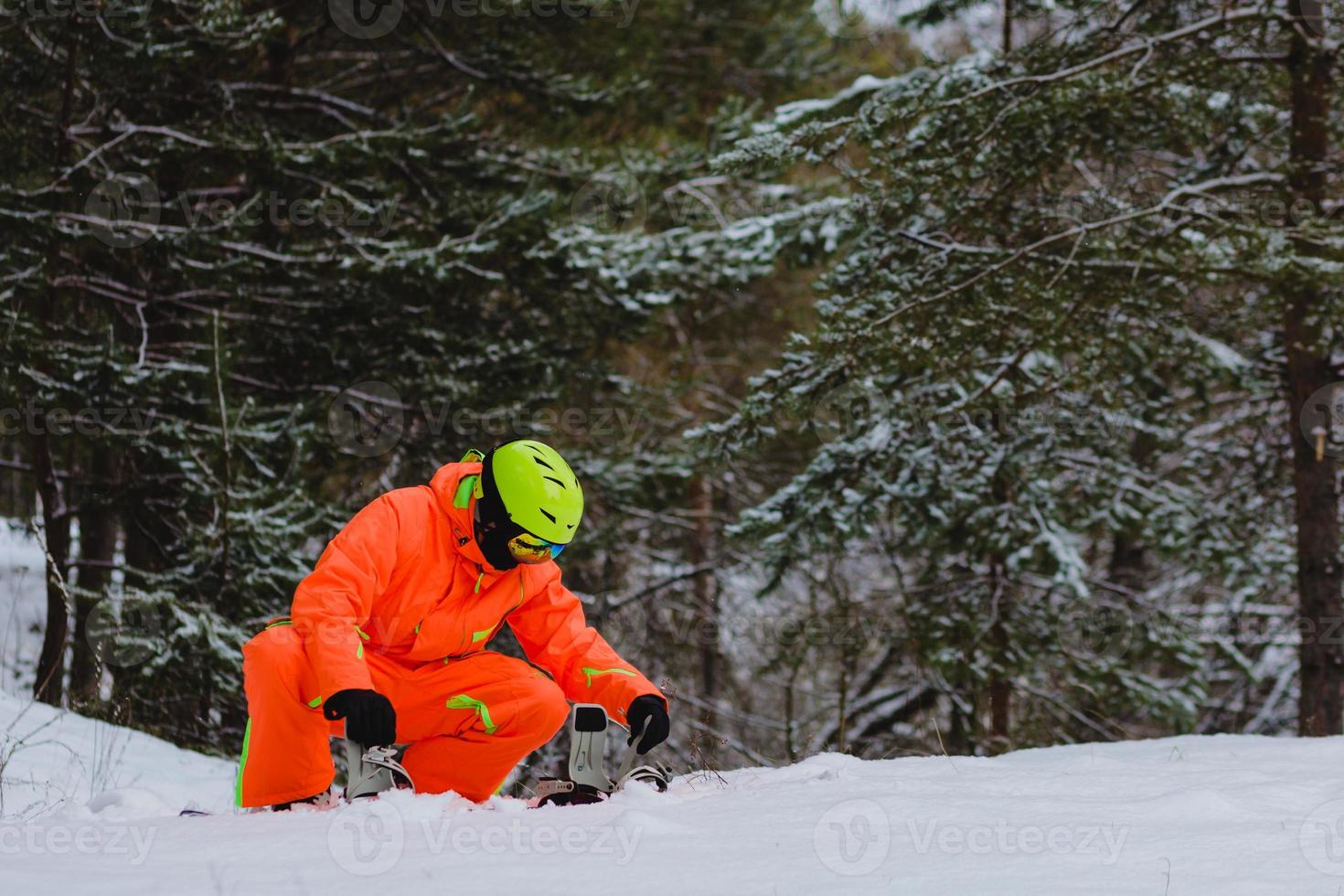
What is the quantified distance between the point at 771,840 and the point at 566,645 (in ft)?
4.89

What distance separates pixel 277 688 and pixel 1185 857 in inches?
105

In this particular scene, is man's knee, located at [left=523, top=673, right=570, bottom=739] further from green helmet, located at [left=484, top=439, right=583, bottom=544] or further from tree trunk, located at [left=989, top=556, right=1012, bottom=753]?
tree trunk, located at [left=989, top=556, right=1012, bottom=753]

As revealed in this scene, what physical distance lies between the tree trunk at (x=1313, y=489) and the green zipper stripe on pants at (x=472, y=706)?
561cm

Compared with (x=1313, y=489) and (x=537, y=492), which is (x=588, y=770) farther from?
(x=1313, y=489)

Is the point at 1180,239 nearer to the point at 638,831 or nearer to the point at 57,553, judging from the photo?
the point at 638,831

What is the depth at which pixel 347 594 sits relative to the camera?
11.3 ft

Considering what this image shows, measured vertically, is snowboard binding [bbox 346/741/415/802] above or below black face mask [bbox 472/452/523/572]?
below

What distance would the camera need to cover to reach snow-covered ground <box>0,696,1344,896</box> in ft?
7.60

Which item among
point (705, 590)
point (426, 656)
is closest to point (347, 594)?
point (426, 656)

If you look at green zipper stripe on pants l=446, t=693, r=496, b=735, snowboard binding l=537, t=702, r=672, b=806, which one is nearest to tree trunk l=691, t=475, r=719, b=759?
green zipper stripe on pants l=446, t=693, r=496, b=735

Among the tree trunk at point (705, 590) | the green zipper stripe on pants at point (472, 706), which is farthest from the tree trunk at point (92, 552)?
the tree trunk at point (705, 590)

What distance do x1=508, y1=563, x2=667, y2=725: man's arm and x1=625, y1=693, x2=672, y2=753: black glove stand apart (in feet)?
0.55

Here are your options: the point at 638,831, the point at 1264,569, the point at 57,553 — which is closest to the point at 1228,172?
the point at 1264,569

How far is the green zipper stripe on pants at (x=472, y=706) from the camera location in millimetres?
4004
